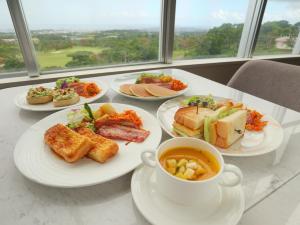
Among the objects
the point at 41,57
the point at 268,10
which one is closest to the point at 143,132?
the point at 41,57

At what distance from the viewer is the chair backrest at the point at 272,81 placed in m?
1.11

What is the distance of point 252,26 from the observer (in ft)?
8.59

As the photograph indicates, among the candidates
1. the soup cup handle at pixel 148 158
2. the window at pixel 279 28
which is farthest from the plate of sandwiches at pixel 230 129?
the window at pixel 279 28

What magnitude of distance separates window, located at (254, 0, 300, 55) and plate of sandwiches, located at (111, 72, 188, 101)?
88.5 inches

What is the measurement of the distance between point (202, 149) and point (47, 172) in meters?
0.41

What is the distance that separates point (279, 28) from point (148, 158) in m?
3.49

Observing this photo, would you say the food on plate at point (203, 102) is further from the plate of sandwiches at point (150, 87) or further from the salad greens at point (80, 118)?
the salad greens at point (80, 118)

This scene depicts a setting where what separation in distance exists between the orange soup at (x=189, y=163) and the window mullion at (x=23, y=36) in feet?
5.99

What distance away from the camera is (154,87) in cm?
106

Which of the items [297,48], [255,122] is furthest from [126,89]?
[297,48]

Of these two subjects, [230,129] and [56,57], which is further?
[56,57]

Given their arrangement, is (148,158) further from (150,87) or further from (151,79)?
(151,79)

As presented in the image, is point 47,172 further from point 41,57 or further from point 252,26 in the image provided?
point 252,26

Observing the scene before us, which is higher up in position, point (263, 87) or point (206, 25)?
point (206, 25)
